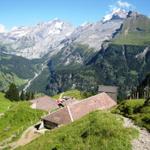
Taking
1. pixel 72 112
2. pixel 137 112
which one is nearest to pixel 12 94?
pixel 72 112

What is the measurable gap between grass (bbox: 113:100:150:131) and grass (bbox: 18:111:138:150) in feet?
6.92

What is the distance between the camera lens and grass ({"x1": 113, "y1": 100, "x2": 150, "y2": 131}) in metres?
42.7

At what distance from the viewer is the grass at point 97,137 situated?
38.4m

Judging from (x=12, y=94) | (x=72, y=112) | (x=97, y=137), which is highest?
(x=97, y=137)

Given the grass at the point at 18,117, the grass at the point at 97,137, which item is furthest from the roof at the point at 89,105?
the grass at the point at 97,137

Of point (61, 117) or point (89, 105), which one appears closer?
point (61, 117)

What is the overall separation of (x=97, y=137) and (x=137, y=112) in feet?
33.2

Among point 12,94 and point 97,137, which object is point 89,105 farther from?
point 12,94

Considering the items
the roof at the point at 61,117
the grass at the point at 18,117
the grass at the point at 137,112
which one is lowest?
the grass at the point at 18,117

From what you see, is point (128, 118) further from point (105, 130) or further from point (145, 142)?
point (145, 142)

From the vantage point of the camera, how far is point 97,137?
40.8m

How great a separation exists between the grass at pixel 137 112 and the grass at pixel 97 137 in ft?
6.92

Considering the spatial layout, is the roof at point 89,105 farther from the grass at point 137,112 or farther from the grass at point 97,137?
the grass at point 97,137

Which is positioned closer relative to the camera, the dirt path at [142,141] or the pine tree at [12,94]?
the dirt path at [142,141]
